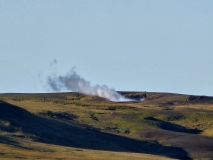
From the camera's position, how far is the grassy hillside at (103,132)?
114m

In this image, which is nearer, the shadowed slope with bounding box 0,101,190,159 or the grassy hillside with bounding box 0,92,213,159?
the grassy hillside with bounding box 0,92,213,159

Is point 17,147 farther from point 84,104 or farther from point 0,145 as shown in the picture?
point 84,104

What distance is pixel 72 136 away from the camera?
131125mm

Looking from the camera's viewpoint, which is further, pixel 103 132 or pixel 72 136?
pixel 103 132

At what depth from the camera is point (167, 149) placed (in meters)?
130

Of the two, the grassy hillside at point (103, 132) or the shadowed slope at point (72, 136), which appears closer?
the grassy hillside at point (103, 132)

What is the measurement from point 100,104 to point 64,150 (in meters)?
74.9

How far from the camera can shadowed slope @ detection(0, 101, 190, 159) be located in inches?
4973

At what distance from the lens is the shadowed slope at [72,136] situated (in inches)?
4973

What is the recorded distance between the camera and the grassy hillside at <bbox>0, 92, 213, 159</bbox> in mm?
114188

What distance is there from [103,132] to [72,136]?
848cm

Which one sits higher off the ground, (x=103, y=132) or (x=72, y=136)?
(x=103, y=132)

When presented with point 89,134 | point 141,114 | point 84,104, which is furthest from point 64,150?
point 84,104

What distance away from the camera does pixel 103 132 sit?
138m
